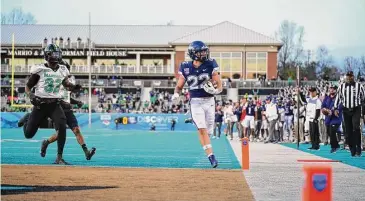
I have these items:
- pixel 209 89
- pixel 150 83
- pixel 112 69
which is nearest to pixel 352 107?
pixel 209 89

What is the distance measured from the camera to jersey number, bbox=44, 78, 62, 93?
36.4 ft

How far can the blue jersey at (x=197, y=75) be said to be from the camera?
10.8 meters

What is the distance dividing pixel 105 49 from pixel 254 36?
1542 centimetres

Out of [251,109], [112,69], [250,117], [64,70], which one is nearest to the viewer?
[64,70]

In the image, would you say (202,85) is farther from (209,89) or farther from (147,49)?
(147,49)

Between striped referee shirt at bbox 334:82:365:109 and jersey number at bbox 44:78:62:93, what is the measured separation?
671cm

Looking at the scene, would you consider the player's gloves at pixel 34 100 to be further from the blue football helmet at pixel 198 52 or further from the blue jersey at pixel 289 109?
the blue jersey at pixel 289 109

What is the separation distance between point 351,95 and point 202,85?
510cm

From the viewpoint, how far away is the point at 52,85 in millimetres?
11156

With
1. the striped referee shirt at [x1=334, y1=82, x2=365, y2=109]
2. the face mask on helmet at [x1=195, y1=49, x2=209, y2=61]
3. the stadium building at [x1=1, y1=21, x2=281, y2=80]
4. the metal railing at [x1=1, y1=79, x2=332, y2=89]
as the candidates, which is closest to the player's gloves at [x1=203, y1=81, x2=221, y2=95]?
the face mask on helmet at [x1=195, y1=49, x2=209, y2=61]

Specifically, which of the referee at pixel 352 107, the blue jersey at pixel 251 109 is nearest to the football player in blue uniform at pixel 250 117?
the blue jersey at pixel 251 109

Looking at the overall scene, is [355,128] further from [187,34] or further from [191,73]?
[187,34]

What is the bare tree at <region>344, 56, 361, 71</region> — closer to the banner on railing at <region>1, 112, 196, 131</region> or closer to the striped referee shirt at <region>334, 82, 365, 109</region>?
the banner on railing at <region>1, 112, 196, 131</region>

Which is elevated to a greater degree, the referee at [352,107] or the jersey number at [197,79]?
the jersey number at [197,79]
